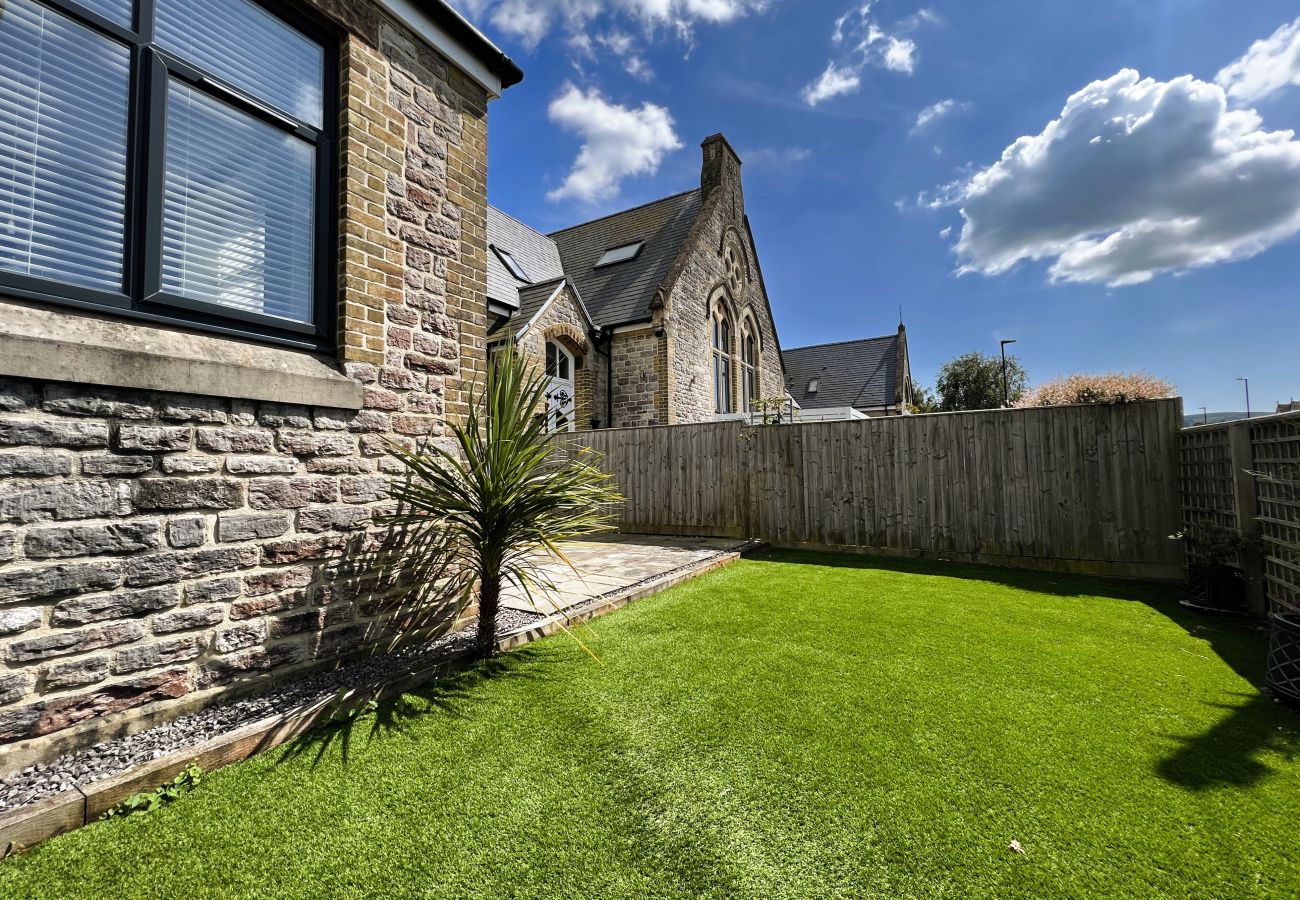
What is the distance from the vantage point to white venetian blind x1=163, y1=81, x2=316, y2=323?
2514 mm

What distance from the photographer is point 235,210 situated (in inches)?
108

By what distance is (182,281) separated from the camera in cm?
250

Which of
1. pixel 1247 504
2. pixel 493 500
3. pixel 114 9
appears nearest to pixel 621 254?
pixel 114 9

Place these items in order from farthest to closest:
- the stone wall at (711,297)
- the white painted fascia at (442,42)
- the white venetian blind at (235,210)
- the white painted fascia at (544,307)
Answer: the stone wall at (711,297) → the white painted fascia at (544,307) → the white painted fascia at (442,42) → the white venetian blind at (235,210)

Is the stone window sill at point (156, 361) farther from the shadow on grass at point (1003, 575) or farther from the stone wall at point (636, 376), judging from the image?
the stone wall at point (636, 376)

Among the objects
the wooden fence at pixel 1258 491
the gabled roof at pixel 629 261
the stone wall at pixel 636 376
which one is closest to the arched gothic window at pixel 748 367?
the gabled roof at pixel 629 261

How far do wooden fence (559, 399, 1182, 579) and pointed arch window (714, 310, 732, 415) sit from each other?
7426 millimetres

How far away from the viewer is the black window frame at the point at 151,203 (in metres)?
2.20

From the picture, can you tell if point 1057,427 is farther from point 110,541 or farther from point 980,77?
point 110,541

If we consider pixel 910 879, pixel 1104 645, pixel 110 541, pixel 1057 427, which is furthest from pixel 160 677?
pixel 1057 427

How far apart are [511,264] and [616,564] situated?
9783 mm

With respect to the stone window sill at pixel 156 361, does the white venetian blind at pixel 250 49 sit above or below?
above

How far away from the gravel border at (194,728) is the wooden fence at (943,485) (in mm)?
2527

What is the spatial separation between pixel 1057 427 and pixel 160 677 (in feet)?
27.2
